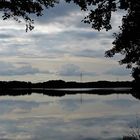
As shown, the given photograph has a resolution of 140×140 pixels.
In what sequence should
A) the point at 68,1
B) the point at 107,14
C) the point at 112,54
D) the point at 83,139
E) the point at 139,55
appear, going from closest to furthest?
the point at 68,1, the point at 107,14, the point at 83,139, the point at 112,54, the point at 139,55

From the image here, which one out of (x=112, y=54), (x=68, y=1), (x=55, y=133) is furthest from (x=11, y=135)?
(x=68, y=1)

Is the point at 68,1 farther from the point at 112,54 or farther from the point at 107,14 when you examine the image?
the point at 112,54

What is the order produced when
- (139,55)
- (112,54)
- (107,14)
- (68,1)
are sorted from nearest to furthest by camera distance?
(68,1) < (107,14) < (112,54) < (139,55)

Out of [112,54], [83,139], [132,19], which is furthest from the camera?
[112,54]

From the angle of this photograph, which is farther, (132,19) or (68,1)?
(132,19)

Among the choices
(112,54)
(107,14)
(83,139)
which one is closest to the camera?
(107,14)

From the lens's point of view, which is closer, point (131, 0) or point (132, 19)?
point (131, 0)

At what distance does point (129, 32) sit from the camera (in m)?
43.7

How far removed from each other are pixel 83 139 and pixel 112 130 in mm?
7320

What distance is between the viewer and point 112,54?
46.1 meters

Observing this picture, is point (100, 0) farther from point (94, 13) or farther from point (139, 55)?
point (139, 55)

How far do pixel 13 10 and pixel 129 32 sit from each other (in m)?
14.8

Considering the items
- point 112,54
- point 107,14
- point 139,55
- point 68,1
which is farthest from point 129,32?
point 68,1

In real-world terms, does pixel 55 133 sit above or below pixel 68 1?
below
